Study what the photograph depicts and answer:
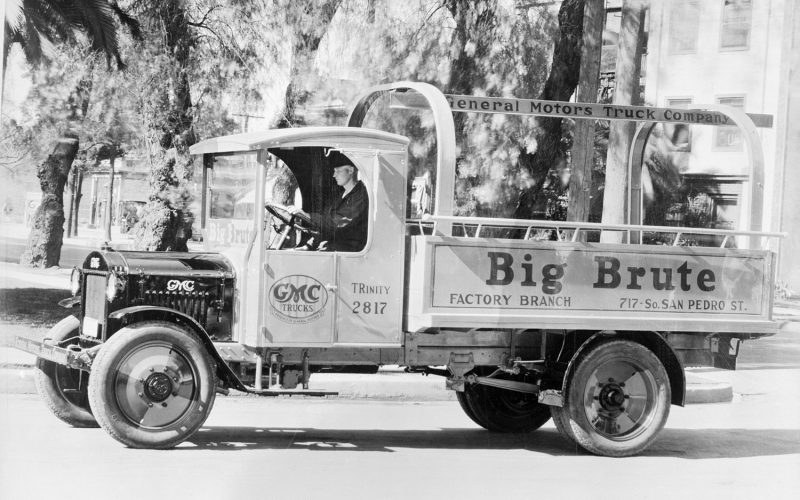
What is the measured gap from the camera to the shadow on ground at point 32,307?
39.1ft

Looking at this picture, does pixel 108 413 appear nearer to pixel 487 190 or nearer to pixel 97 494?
pixel 97 494

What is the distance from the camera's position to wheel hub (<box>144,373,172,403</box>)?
7102 mm

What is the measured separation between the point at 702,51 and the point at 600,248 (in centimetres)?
557

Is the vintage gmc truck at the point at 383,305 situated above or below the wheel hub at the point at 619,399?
above

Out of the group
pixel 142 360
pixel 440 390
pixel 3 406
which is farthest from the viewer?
pixel 440 390

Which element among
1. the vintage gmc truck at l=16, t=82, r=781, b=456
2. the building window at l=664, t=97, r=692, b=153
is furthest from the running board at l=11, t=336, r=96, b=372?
the building window at l=664, t=97, r=692, b=153

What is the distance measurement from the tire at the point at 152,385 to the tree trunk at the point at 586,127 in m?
5.84

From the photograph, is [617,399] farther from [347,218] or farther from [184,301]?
[184,301]

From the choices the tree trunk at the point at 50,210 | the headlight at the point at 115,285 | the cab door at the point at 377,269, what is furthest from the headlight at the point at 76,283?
the tree trunk at the point at 50,210

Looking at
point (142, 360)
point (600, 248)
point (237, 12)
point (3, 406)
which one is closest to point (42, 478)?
point (142, 360)

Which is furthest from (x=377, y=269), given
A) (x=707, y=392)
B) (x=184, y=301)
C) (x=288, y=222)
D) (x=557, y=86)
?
(x=557, y=86)

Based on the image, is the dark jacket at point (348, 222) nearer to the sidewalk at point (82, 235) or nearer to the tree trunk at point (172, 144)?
the sidewalk at point (82, 235)

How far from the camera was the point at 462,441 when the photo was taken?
845cm

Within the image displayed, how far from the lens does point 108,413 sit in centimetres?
695
